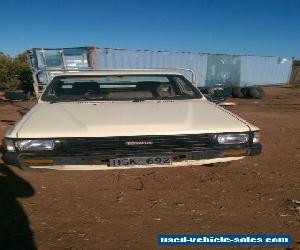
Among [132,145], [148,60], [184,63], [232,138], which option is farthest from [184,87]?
[184,63]

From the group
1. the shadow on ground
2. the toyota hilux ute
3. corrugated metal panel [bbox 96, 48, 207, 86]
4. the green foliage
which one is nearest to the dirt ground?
the shadow on ground

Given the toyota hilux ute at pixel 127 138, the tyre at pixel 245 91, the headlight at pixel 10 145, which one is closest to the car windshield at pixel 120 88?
the toyota hilux ute at pixel 127 138

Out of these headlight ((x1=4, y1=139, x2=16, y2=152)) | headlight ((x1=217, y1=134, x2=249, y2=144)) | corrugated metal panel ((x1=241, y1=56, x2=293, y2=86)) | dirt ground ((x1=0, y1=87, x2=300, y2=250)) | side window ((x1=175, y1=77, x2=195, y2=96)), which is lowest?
corrugated metal panel ((x1=241, y1=56, x2=293, y2=86))

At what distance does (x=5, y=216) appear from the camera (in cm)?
371

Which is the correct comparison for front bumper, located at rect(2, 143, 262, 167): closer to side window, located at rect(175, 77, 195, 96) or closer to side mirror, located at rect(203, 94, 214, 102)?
side window, located at rect(175, 77, 195, 96)

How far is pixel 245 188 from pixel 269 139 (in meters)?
3.33

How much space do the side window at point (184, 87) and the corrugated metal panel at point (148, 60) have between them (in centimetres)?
1386

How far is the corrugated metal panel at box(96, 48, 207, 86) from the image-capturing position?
19750 mm

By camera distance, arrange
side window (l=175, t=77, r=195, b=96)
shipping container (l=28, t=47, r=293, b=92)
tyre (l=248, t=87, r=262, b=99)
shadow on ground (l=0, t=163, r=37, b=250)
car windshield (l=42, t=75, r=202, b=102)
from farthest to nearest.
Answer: tyre (l=248, t=87, r=262, b=99) → shipping container (l=28, t=47, r=293, b=92) → side window (l=175, t=77, r=195, b=96) → car windshield (l=42, t=75, r=202, b=102) → shadow on ground (l=0, t=163, r=37, b=250)

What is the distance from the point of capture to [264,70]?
31.7m

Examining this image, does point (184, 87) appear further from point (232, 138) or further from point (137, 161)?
point (137, 161)

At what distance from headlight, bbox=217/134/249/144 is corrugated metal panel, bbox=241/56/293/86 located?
26.0 m

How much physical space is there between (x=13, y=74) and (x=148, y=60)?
901 cm

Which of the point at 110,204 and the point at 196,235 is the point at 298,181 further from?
the point at 110,204
